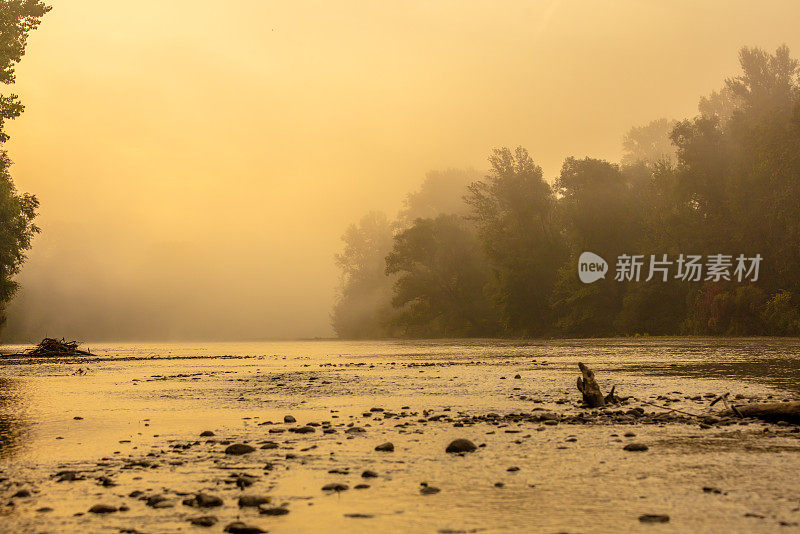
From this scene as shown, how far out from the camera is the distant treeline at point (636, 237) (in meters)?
63.6

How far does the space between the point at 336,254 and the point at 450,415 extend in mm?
126684

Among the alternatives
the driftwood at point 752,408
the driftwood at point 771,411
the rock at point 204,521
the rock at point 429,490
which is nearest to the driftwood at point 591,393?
the driftwood at point 752,408

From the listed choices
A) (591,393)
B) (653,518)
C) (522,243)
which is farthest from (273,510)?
(522,243)

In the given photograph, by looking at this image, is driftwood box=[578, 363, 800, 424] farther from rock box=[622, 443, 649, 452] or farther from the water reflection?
the water reflection

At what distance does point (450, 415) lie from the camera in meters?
12.4

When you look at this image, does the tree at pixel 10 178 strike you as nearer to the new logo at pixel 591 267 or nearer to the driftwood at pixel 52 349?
the driftwood at pixel 52 349

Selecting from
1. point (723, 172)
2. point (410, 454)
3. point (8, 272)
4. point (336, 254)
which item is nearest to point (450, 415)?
point (410, 454)

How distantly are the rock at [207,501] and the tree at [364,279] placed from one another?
11446 cm

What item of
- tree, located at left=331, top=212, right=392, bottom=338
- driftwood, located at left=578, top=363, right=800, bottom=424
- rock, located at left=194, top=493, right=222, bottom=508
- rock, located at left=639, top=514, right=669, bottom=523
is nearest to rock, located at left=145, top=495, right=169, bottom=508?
rock, located at left=194, top=493, right=222, bottom=508

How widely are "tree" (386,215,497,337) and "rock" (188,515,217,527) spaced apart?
91602mm

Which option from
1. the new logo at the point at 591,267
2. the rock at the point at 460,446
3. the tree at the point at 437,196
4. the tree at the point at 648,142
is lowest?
the rock at the point at 460,446

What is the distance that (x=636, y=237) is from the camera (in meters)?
80.4

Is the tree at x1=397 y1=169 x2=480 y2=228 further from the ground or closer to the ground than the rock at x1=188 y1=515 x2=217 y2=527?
further from the ground

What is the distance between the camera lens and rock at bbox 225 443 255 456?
883 centimetres
